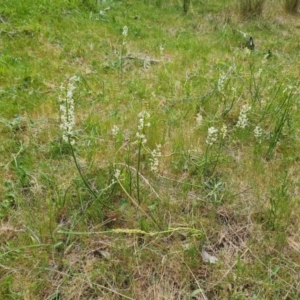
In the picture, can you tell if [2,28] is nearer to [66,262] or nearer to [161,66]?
[161,66]

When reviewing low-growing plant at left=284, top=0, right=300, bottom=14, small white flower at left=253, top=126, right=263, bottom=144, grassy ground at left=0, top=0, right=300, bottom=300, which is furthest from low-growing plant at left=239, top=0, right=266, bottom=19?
small white flower at left=253, top=126, right=263, bottom=144

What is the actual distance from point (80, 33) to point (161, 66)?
3.59 feet

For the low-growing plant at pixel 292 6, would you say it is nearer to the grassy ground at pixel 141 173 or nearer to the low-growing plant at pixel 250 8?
the low-growing plant at pixel 250 8

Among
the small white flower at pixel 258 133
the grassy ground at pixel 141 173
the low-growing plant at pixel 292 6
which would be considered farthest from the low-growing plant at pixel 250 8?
the small white flower at pixel 258 133

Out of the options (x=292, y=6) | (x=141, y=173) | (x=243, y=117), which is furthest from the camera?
(x=292, y=6)

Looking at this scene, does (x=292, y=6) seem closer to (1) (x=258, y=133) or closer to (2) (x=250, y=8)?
(2) (x=250, y=8)

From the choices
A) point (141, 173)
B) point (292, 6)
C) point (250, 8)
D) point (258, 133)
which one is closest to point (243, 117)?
point (258, 133)

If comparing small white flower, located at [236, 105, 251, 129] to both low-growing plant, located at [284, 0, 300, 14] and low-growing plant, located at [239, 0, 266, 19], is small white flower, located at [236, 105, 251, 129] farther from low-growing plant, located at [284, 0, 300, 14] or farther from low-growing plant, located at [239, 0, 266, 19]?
low-growing plant, located at [284, 0, 300, 14]

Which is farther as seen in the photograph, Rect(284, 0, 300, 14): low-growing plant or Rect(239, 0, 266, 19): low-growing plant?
Rect(284, 0, 300, 14): low-growing plant

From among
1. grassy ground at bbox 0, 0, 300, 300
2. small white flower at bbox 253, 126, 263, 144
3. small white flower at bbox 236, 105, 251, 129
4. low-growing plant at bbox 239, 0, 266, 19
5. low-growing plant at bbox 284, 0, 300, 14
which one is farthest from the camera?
low-growing plant at bbox 284, 0, 300, 14

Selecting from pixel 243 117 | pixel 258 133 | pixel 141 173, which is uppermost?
pixel 243 117

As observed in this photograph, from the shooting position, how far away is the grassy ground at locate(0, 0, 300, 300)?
1.72 m

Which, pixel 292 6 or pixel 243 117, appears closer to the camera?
pixel 243 117

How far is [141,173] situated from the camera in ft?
7.42
